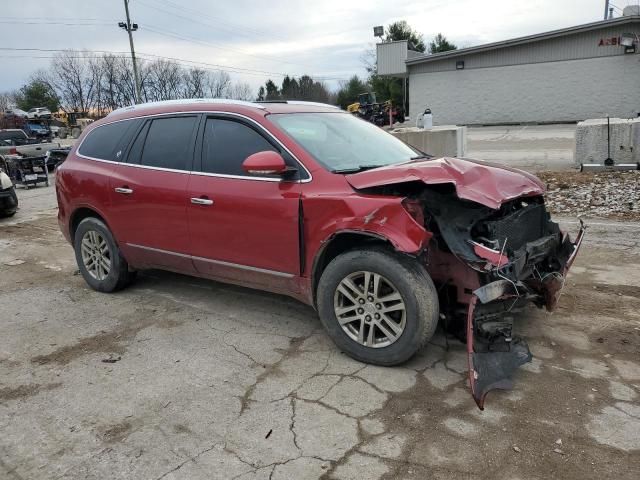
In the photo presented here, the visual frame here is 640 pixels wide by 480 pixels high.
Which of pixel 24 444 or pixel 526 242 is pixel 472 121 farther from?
pixel 24 444

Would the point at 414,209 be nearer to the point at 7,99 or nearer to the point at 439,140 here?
the point at 439,140

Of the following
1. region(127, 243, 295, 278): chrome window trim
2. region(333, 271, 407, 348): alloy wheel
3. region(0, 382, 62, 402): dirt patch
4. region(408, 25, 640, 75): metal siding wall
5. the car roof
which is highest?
region(408, 25, 640, 75): metal siding wall

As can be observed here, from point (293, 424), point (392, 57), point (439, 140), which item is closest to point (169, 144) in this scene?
point (293, 424)

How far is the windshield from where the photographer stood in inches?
158

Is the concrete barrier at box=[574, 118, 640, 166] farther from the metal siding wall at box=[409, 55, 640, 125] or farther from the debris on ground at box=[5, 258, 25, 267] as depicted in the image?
the metal siding wall at box=[409, 55, 640, 125]

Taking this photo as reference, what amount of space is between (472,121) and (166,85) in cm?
5439

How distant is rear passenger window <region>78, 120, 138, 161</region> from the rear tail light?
2.96 metres

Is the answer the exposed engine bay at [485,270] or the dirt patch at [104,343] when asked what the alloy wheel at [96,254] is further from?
the exposed engine bay at [485,270]

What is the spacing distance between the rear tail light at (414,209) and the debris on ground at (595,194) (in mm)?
5657

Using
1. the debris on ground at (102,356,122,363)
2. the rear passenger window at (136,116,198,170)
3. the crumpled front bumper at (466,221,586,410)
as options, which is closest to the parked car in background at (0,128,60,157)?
the rear passenger window at (136,116,198,170)

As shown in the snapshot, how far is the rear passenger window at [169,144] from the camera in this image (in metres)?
4.55

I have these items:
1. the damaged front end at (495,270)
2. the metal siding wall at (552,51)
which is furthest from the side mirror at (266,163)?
the metal siding wall at (552,51)

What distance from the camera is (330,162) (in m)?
3.94

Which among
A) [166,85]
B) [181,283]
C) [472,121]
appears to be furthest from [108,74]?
[181,283]
